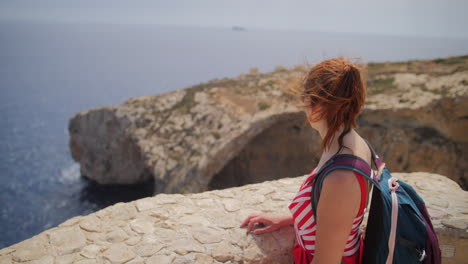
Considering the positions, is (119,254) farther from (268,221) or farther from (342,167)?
(342,167)

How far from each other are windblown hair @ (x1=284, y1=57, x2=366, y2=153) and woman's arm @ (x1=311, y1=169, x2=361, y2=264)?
35 centimetres

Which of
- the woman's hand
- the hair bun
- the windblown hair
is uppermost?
the hair bun

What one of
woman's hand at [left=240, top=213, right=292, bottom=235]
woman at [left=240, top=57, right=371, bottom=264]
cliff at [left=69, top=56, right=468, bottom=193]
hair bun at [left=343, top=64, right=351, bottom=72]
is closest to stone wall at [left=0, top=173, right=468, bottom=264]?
woman's hand at [left=240, top=213, right=292, bottom=235]

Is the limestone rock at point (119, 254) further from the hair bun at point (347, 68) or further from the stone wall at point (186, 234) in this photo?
the hair bun at point (347, 68)

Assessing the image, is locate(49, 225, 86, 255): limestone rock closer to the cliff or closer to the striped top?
the striped top

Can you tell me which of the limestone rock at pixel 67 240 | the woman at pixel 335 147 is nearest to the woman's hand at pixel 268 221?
the woman at pixel 335 147

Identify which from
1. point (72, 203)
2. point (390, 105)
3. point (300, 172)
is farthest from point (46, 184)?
point (390, 105)

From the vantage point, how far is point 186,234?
4480 millimetres

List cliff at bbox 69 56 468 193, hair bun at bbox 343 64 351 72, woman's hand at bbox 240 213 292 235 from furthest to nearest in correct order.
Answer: cliff at bbox 69 56 468 193 < woman's hand at bbox 240 213 292 235 < hair bun at bbox 343 64 351 72

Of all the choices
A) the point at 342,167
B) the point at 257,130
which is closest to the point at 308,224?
Answer: the point at 342,167

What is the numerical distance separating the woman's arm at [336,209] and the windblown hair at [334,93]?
35 centimetres

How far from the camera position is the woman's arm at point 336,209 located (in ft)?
7.04

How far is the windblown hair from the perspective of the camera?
2303mm

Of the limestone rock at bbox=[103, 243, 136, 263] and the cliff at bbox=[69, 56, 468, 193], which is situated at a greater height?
the limestone rock at bbox=[103, 243, 136, 263]
